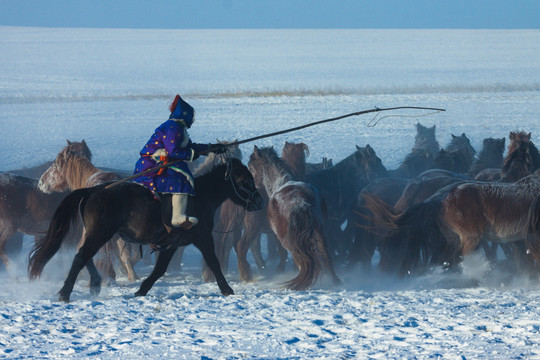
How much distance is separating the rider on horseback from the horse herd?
0.33 feet

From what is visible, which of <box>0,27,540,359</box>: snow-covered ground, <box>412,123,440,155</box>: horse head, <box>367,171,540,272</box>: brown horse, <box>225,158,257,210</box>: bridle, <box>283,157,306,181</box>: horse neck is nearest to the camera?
<box>0,27,540,359</box>: snow-covered ground

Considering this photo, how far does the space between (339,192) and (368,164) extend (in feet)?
2.49

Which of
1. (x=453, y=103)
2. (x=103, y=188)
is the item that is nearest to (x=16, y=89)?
(x=453, y=103)

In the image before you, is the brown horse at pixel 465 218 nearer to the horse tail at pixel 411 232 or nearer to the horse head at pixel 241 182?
the horse tail at pixel 411 232

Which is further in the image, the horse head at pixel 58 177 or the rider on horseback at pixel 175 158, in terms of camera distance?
the horse head at pixel 58 177

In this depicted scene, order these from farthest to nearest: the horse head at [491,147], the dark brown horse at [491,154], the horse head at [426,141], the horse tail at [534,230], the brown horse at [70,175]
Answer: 1. the horse head at [426,141]
2. the horse head at [491,147]
3. the dark brown horse at [491,154]
4. the brown horse at [70,175]
5. the horse tail at [534,230]

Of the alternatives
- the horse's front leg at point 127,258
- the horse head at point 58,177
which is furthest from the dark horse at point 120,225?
the horse's front leg at point 127,258

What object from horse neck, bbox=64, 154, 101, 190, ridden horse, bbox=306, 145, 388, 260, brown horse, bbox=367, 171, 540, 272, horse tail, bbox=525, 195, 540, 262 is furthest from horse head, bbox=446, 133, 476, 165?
horse neck, bbox=64, 154, 101, 190

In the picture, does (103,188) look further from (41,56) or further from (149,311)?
(41,56)

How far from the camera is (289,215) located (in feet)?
22.8

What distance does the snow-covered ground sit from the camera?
4340 millimetres

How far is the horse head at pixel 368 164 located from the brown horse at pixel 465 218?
2261 mm

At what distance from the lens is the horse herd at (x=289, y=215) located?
552cm

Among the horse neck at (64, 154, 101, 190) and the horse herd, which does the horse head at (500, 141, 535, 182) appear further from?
the horse neck at (64, 154, 101, 190)
